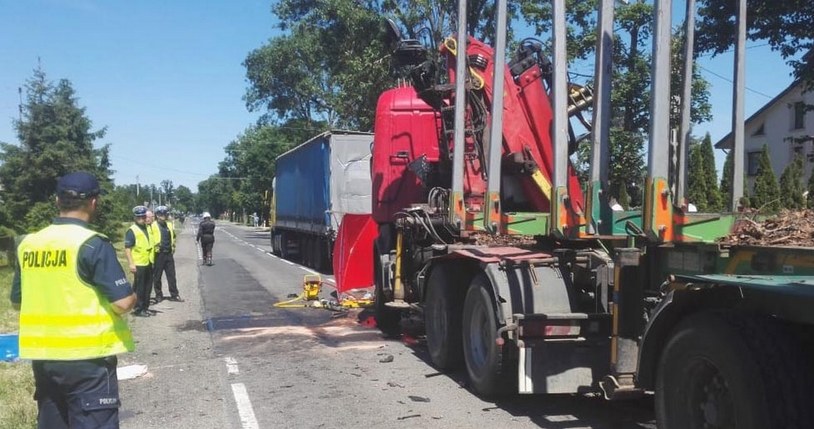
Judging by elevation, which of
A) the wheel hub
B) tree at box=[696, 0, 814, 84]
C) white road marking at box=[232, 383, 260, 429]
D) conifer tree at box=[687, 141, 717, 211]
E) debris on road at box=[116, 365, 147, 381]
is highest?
tree at box=[696, 0, 814, 84]

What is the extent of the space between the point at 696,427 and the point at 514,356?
215 centimetres

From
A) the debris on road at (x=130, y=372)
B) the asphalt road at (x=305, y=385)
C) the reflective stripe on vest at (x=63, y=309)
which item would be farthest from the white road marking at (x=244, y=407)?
the reflective stripe on vest at (x=63, y=309)

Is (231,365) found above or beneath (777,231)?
beneath

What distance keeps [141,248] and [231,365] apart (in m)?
4.59

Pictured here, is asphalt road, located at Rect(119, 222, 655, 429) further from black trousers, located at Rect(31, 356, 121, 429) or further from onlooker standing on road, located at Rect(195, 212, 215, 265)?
onlooker standing on road, located at Rect(195, 212, 215, 265)

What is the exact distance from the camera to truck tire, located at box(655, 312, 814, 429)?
11.0ft

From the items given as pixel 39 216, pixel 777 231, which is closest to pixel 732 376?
pixel 777 231

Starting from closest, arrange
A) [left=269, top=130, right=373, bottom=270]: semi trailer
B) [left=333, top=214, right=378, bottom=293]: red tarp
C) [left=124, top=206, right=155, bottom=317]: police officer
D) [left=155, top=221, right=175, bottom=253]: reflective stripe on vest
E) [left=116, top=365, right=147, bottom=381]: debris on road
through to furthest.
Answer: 1. [left=116, top=365, right=147, bottom=381]: debris on road
2. [left=333, top=214, right=378, bottom=293]: red tarp
3. [left=124, top=206, right=155, bottom=317]: police officer
4. [left=155, top=221, right=175, bottom=253]: reflective stripe on vest
5. [left=269, top=130, right=373, bottom=270]: semi trailer

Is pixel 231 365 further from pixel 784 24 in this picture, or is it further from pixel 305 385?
pixel 784 24

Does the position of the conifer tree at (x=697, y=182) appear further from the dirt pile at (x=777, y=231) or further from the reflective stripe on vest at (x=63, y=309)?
the reflective stripe on vest at (x=63, y=309)

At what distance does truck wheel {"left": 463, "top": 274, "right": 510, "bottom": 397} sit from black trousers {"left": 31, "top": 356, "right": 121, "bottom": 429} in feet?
10.8

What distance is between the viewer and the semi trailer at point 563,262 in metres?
3.61

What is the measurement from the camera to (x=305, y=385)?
23.8ft

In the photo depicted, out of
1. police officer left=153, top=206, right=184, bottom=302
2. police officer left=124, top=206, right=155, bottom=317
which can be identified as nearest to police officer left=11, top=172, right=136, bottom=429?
police officer left=124, top=206, right=155, bottom=317
